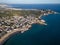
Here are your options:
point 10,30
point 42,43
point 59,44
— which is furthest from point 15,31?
point 59,44

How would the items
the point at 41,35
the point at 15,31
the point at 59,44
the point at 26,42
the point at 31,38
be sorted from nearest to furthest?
the point at 59,44, the point at 26,42, the point at 31,38, the point at 41,35, the point at 15,31

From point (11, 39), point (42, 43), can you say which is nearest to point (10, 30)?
point (11, 39)

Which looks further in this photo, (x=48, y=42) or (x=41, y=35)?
(x=41, y=35)

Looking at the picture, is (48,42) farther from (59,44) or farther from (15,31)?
(15,31)

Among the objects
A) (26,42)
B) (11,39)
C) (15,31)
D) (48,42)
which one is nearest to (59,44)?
(48,42)

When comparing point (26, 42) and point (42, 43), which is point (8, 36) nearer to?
point (26, 42)

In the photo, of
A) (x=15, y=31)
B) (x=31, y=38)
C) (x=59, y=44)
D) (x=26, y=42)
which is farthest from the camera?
(x=15, y=31)

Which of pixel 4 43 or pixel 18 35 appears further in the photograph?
pixel 18 35

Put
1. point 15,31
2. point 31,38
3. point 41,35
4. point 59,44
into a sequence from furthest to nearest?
point 15,31 < point 41,35 < point 31,38 < point 59,44
